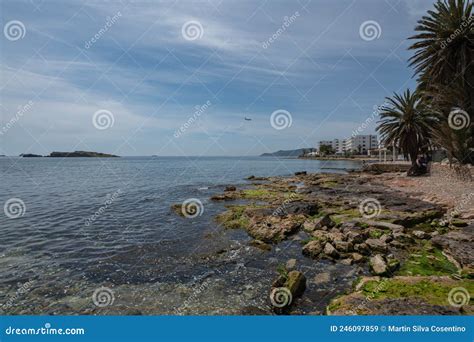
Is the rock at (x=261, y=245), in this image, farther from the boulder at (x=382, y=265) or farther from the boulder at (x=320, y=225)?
the boulder at (x=382, y=265)

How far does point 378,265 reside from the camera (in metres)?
10.7

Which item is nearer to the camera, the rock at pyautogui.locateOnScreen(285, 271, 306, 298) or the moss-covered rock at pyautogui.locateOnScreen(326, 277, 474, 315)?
the moss-covered rock at pyautogui.locateOnScreen(326, 277, 474, 315)

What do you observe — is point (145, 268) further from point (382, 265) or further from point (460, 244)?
point (460, 244)

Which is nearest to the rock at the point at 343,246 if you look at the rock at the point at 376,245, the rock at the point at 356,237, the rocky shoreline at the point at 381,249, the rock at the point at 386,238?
the rocky shoreline at the point at 381,249

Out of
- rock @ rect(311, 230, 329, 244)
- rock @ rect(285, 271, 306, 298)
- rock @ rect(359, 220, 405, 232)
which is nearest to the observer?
rock @ rect(285, 271, 306, 298)

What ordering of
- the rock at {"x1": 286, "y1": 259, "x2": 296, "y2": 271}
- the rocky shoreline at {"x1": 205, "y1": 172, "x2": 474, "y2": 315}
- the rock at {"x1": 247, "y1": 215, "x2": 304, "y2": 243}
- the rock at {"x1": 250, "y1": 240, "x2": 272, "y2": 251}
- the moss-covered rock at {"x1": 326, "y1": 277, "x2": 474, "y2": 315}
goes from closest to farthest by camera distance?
the moss-covered rock at {"x1": 326, "y1": 277, "x2": 474, "y2": 315}, the rocky shoreline at {"x1": 205, "y1": 172, "x2": 474, "y2": 315}, the rock at {"x1": 286, "y1": 259, "x2": 296, "y2": 271}, the rock at {"x1": 250, "y1": 240, "x2": 272, "y2": 251}, the rock at {"x1": 247, "y1": 215, "x2": 304, "y2": 243}

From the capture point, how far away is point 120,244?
16531 millimetres

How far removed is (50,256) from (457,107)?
37.9 metres

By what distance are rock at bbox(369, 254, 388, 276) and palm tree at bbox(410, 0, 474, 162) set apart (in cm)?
2387

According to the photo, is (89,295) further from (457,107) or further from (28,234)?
(457,107)


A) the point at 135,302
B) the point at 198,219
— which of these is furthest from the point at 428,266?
the point at 198,219

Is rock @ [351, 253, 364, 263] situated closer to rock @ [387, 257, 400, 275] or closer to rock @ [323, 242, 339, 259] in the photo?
rock @ [323, 242, 339, 259]

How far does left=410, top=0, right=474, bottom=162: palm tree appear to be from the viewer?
3069cm

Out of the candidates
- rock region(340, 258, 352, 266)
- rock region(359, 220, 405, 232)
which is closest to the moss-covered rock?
rock region(340, 258, 352, 266)
